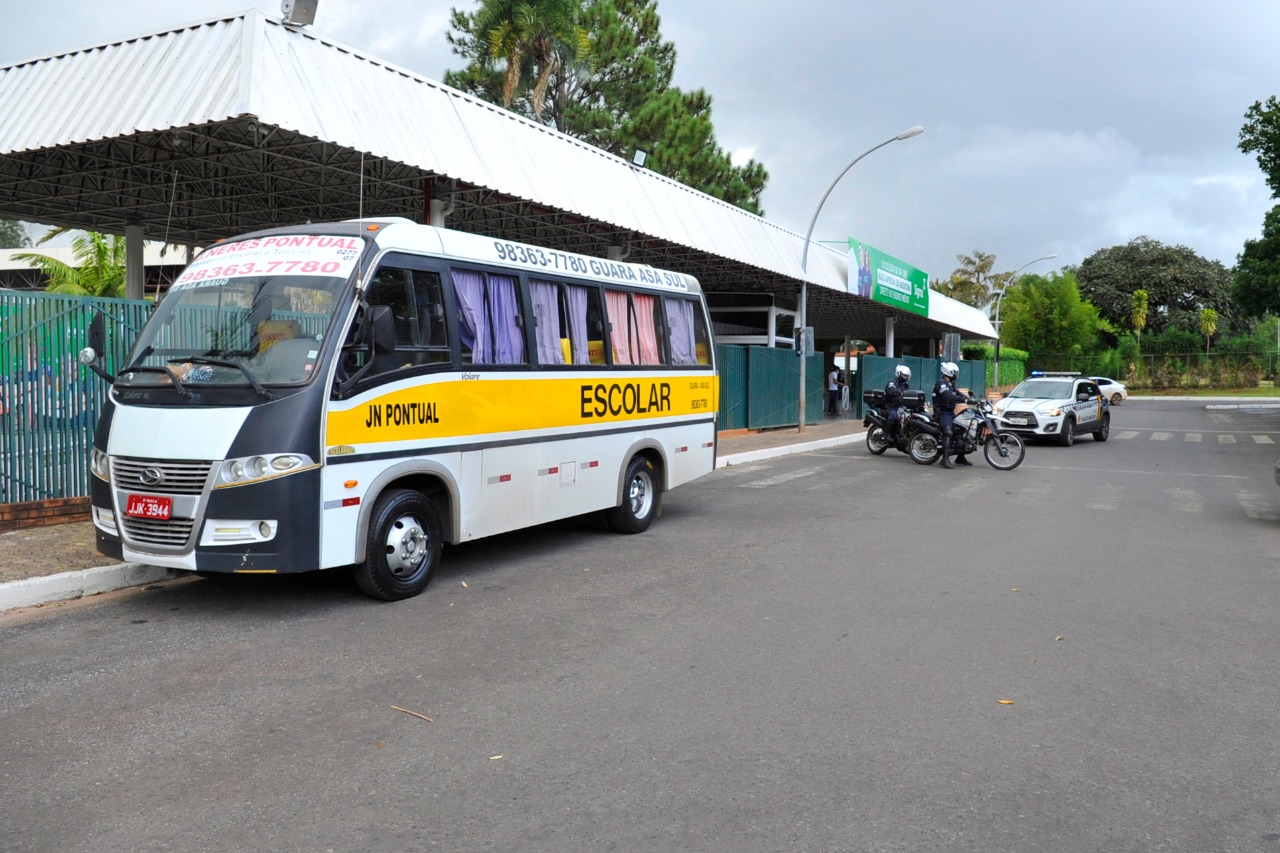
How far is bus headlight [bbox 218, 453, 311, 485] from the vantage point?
638cm

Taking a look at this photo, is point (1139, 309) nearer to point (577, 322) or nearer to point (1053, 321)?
point (1053, 321)

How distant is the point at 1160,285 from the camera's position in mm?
80188

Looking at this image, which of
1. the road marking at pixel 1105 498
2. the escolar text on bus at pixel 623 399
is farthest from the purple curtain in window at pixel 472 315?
the road marking at pixel 1105 498

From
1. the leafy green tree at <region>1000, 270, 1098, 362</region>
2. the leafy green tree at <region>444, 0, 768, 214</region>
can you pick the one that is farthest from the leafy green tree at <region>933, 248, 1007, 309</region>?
the leafy green tree at <region>444, 0, 768, 214</region>

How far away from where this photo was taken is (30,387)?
31.1 feet

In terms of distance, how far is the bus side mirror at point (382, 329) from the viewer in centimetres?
672

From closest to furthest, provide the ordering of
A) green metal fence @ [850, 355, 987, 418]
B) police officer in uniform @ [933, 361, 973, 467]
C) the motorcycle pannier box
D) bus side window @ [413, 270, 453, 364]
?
bus side window @ [413, 270, 453, 364], police officer in uniform @ [933, 361, 973, 467], the motorcycle pannier box, green metal fence @ [850, 355, 987, 418]

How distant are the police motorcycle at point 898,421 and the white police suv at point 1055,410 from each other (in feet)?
13.6

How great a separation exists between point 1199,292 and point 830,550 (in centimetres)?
8294

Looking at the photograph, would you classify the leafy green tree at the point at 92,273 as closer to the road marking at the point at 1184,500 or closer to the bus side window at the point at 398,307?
the bus side window at the point at 398,307

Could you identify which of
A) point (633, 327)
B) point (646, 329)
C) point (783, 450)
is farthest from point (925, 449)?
point (633, 327)

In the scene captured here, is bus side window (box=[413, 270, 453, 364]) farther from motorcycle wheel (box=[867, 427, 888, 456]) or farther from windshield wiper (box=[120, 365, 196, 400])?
motorcycle wheel (box=[867, 427, 888, 456])

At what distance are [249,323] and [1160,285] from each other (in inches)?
3390

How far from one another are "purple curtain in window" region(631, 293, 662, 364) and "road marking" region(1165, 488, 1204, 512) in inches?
275
